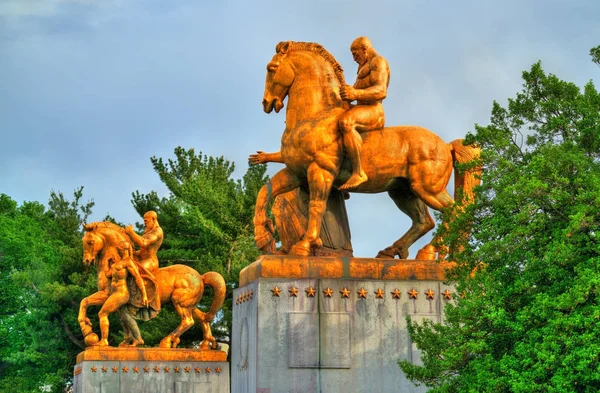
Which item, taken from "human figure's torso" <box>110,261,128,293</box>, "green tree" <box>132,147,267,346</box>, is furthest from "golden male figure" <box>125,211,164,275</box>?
"green tree" <box>132,147,267,346</box>

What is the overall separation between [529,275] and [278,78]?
538cm

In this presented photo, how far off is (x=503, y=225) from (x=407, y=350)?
3.06 meters

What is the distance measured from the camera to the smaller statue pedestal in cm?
2434

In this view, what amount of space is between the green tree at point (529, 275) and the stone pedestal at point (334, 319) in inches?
39.4

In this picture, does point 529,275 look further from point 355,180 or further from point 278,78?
point 278,78

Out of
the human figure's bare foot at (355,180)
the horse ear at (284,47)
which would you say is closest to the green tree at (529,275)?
the human figure's bare foot at (355,180)

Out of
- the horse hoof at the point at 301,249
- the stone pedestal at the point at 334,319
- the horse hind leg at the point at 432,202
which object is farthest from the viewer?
the horse hind leg at the point at 432,202

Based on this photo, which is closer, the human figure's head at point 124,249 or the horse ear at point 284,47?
the horse ear at point 284,47

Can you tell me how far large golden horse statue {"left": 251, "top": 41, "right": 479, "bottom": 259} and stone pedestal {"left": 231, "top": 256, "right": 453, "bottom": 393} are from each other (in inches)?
21.9

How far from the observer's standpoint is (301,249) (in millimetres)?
13734

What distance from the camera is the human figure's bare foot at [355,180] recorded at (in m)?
14.0

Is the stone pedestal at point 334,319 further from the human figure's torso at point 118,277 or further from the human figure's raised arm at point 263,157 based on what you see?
the human figure's torso at point 118,277

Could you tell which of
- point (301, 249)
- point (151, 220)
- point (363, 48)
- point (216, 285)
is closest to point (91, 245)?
point (151, 220)

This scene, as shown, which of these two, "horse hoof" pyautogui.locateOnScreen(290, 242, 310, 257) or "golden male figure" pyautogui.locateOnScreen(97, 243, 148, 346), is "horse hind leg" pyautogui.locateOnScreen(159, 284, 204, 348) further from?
"horse hoof" pyautogui.locateOnScreen(290, 242, 310, 257)
